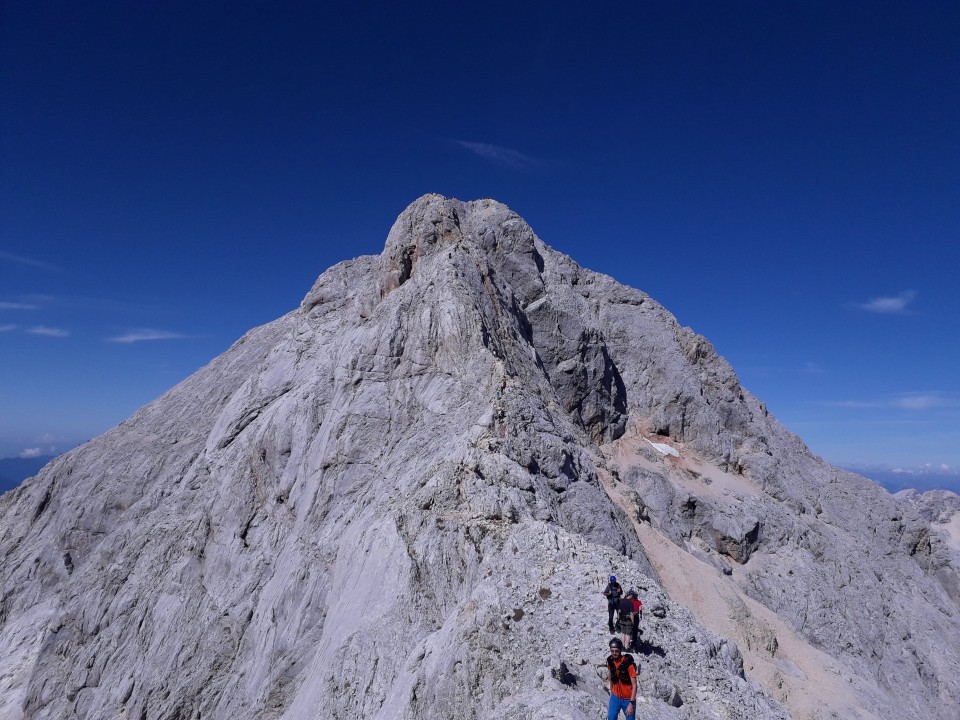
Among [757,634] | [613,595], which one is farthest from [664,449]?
[613,595]

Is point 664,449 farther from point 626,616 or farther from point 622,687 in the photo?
point 622,687

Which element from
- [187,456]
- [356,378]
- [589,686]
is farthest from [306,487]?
[589,686]

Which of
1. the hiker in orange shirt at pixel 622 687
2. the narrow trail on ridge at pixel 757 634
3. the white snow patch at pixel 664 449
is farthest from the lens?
the white snow patch at pixel 664 449

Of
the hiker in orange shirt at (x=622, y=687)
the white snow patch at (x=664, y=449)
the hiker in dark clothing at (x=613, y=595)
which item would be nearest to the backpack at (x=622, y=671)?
the hiker in orange shirt at (x=622, y=687)

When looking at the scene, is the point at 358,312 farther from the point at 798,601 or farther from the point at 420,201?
the point at 798,601

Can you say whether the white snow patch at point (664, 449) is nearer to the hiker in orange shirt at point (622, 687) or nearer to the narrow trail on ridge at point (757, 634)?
the narrow trail on ridge at point (757, 634)

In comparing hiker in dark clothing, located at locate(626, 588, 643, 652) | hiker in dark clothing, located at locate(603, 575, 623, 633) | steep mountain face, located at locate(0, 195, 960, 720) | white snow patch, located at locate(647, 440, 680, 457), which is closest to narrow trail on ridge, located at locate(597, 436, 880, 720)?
steep mountain face, located at locate(0, 195, 960, 720)
